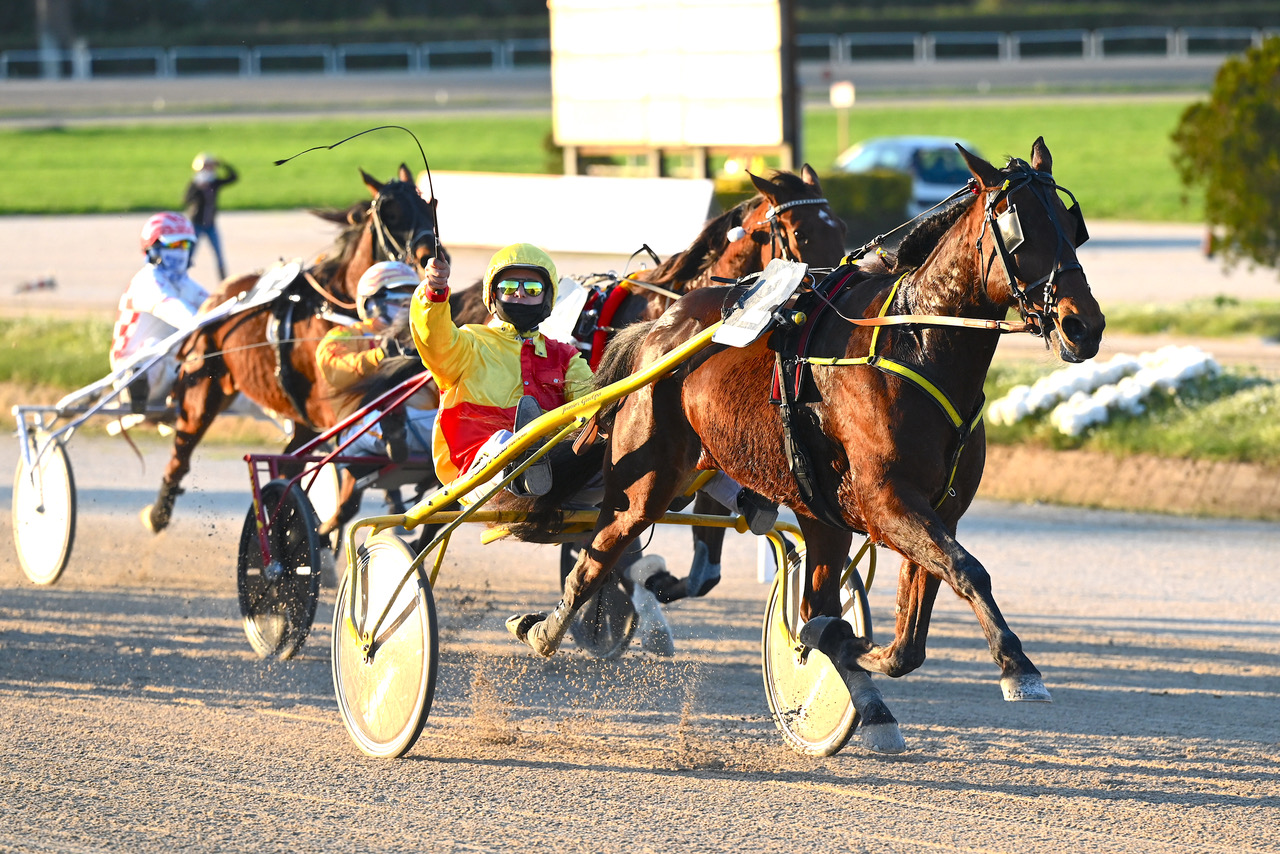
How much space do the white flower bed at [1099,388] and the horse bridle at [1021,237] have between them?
553 cm

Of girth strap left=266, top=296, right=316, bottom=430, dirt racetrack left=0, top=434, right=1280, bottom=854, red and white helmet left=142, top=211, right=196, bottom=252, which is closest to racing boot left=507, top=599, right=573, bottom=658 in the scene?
dirt racetrack left=0, top=434, right=1280, bottom=854

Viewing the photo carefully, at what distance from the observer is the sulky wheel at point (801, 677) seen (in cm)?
508

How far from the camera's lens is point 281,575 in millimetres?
6453

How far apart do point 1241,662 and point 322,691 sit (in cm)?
331

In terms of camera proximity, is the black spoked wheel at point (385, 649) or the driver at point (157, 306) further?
the driver at point (157, 306)

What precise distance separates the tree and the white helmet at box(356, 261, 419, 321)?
26.5 feet

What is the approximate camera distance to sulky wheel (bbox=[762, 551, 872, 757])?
5.08 m

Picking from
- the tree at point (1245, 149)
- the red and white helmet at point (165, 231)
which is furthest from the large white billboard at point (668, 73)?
the red and white helmet at point (165, 231)

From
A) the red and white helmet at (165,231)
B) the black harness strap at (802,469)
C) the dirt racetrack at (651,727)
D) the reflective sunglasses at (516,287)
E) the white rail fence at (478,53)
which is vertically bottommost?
the dirt racetrack at (651,727)

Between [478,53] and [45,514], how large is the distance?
132 feet

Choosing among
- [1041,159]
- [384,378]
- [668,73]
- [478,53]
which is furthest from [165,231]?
[478,53]

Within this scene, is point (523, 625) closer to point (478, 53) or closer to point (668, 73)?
point (668, 73)

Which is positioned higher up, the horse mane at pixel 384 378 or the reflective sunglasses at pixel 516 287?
the reflective sunglasses at pixel 516 287

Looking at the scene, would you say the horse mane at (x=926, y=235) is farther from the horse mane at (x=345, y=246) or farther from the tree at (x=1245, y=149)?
the tree at (x=1245, y=149)
